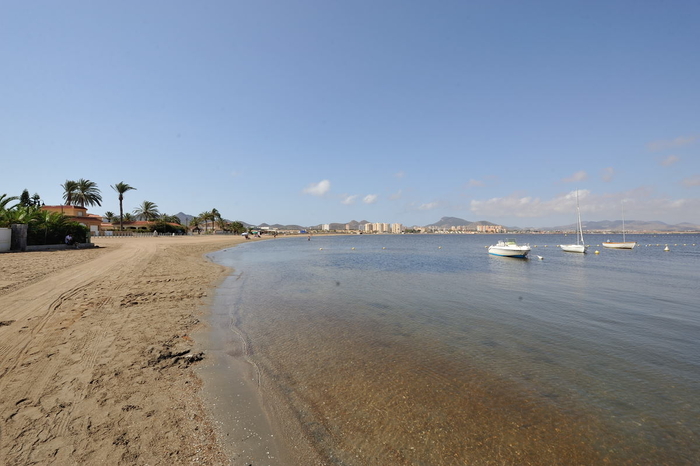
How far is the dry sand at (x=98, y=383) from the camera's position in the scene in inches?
147

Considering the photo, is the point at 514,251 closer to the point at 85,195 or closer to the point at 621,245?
the point at 621,245

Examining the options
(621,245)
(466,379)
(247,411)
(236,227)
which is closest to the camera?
(247,411)

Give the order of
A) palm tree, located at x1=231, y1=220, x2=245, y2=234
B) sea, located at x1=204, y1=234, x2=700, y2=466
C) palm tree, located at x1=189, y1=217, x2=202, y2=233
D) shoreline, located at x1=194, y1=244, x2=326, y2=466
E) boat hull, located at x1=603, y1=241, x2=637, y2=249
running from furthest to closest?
palm tree, located at x1=231, y1=220, x2=245, y2=234, palm tree, located at x1=189, y1=217, x2=202, y2=233, boat hull, located at x1=603, y1=241, x2=637, y2=249, sea, located at x1=204, y1=234, x2=700, y2=466, shoreline, located at x1=194, y1=244, x2=326, y2=466

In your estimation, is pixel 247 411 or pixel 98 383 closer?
pixel 247 411

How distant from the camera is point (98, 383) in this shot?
205 inches

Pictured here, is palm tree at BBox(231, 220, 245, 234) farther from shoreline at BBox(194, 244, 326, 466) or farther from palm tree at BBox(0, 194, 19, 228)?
shoreline at BBox(194, 244, 326, 466)

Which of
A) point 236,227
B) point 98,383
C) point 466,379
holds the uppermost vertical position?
point 236,227

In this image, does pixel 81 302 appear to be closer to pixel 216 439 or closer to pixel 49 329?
pixel 49 329

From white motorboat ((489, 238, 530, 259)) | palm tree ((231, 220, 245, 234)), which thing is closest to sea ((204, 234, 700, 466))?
white motorboat ((489, 238, 530, 259))

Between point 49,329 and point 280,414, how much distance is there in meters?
6.98

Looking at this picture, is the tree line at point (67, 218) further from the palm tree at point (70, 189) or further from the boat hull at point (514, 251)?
the boat hull at point (514, 251)

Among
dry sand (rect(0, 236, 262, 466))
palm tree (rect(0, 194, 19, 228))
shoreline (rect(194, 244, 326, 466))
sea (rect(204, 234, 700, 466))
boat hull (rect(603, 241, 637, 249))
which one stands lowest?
boat hull (rect(603, 241, 637, 249))

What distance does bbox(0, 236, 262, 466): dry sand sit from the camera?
147 inches

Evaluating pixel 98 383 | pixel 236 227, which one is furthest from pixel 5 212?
pixel 236 227
